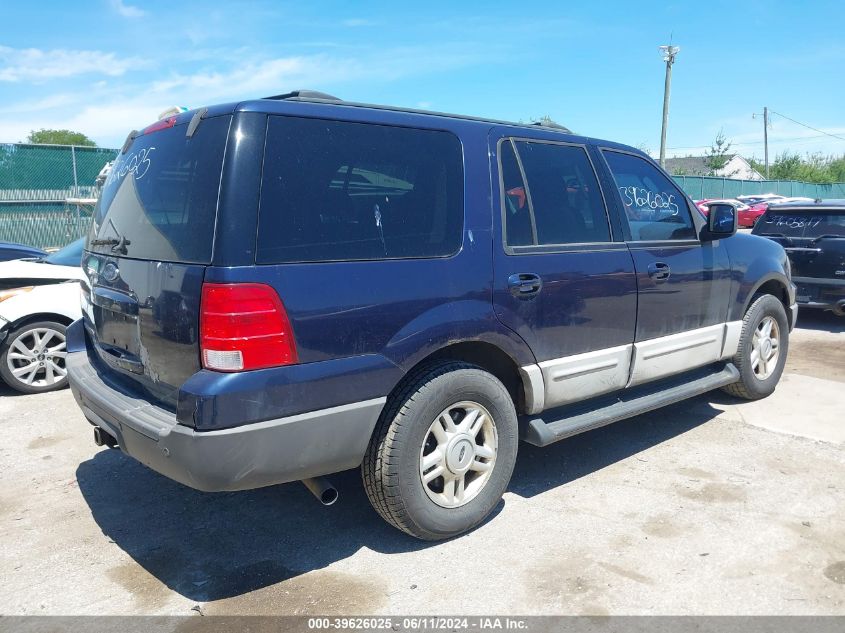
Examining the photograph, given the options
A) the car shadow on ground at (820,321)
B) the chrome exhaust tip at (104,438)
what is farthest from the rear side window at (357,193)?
the car shadow on ground at (820,321)

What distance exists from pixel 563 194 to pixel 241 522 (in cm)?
253

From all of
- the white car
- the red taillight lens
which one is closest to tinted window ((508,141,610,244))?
the red taillight lens

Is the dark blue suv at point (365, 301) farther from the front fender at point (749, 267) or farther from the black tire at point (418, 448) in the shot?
the front fender at point (749, 267)

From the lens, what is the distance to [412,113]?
11.3 feet

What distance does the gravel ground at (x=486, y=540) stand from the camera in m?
2.98

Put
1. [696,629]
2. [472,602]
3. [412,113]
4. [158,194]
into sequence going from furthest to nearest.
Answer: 1. [412,113]
2. [158,194]
3. [472,602]
4. [696,629]

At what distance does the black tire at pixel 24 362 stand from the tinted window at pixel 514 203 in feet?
14.4

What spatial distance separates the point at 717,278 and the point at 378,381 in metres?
2.95

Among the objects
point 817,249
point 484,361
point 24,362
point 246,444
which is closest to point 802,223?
point 817,249

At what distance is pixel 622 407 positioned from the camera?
4.18m

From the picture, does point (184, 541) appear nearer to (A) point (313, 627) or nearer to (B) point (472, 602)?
(A) point (313, 627)

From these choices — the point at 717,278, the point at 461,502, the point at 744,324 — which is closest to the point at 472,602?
the point at 461,502

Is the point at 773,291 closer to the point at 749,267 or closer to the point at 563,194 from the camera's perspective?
the point at 749,267

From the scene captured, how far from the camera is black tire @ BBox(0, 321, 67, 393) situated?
589 cm
